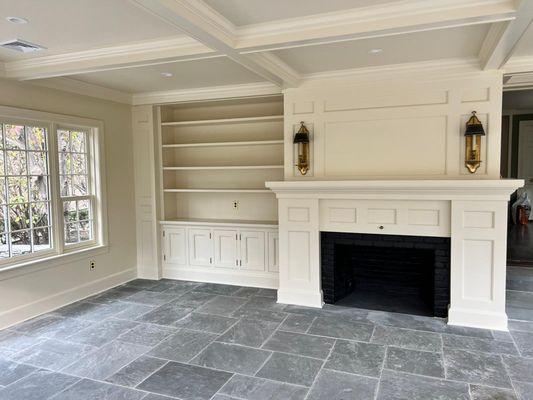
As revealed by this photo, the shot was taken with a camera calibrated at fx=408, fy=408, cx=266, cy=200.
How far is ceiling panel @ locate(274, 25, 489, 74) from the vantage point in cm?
322

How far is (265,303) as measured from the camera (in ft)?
15.4

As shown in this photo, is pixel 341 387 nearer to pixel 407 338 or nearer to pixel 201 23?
pixel 407 338

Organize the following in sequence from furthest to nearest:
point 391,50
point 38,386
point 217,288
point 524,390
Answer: point 217,288 < point 391,50 < point 38,386 < point 524,390

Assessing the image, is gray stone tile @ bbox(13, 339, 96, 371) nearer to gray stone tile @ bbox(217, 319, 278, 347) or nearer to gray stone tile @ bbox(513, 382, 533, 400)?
gray stone tile @ bbox(217, 319, 278, 347)

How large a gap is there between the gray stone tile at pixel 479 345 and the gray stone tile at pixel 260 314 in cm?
157

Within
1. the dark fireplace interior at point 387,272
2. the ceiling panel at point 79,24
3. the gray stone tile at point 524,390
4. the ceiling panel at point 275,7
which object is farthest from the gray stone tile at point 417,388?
the ceiling panel at point 79,24

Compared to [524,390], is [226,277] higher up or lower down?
higher up

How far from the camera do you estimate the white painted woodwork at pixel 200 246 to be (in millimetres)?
5578

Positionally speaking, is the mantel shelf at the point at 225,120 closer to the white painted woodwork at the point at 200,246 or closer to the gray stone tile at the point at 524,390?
the white painted woodwork at the point at 200,246

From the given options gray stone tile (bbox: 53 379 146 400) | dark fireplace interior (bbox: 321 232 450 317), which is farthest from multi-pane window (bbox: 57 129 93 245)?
dark fireplace interior (bbox: 321 232 450 317)

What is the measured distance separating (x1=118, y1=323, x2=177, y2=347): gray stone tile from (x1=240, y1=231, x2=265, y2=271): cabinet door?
160 centimetres

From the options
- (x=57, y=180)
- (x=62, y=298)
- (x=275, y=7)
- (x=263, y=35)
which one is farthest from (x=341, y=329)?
(x=57, y=180)

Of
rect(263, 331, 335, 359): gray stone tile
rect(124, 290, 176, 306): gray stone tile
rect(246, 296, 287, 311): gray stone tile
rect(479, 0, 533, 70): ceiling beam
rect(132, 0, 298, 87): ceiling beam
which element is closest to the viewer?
rect(132, 0, 298, 87): ceiling beam

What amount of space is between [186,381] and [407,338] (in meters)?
1.99
